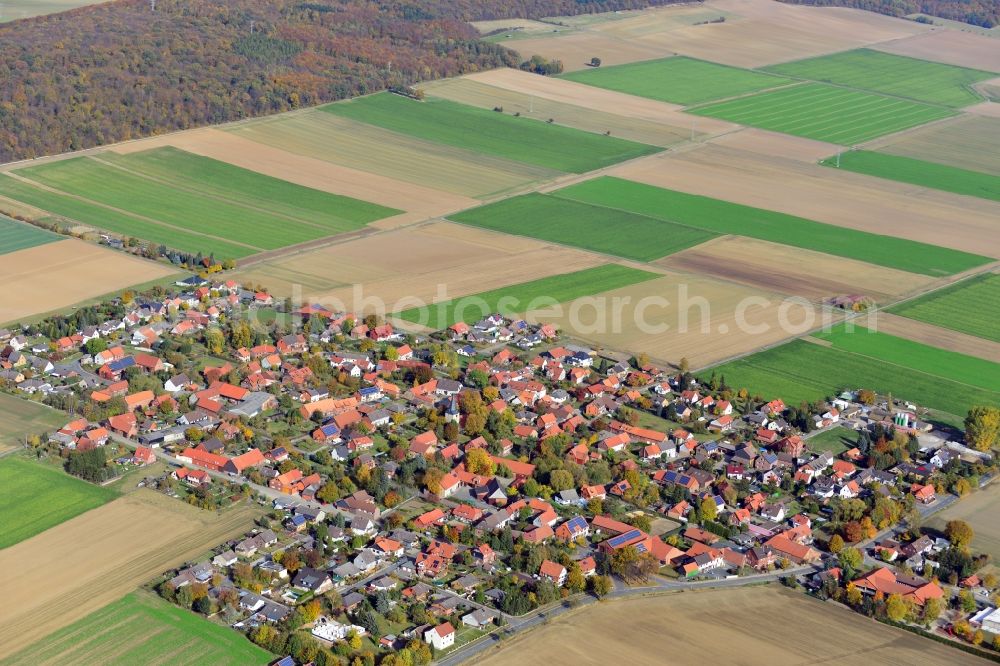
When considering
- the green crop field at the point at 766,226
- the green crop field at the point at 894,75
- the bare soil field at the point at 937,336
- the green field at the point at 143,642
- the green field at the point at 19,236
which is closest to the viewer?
the green field at the point at 143,642

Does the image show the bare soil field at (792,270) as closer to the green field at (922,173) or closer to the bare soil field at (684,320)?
the bare soil field at (684,320)

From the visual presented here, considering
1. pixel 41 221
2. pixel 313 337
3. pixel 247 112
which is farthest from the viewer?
pixel 247 112

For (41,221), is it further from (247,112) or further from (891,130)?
(891,130)

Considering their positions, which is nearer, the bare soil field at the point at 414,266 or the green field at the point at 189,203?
the bare soil field at the point at 414,266

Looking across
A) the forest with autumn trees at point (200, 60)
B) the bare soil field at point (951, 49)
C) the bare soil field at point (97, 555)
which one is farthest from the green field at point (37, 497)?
the bare soil field at point (951, 49)

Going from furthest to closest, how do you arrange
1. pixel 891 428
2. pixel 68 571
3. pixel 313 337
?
pixel 313 337 → pixel 891 428 → pixel 68 571

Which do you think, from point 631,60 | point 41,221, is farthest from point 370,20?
point 41,221

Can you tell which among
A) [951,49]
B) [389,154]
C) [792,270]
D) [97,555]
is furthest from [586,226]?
[951,49]
